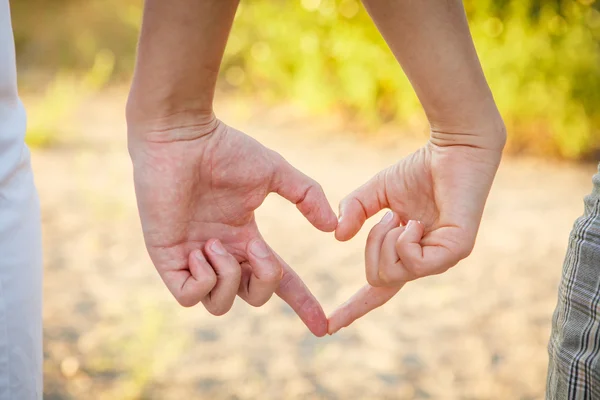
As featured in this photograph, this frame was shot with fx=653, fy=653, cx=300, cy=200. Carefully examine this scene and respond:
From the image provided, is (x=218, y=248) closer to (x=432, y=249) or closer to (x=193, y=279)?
(x=193, y=279)

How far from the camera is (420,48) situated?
3.42 ft

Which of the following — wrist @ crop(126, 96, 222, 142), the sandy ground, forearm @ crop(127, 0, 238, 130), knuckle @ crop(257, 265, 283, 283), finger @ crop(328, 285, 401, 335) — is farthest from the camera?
the sandy ground

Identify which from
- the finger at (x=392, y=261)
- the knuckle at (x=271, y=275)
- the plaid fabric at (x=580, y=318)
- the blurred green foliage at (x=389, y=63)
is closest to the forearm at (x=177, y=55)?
the knuckle at (x=271, y=275)

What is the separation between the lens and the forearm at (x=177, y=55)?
96 cm

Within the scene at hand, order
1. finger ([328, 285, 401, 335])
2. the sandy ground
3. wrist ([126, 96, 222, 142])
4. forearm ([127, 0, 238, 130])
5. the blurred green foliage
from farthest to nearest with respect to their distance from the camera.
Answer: the blurred green foliage, the sandy ground, finger ([328, 285, 401, 335]), wrist ([126, 96, 222, 142]), forearm ([127, 0, 238, 130])

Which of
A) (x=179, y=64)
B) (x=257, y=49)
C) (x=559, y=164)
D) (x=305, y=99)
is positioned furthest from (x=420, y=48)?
(x=257, y=49)

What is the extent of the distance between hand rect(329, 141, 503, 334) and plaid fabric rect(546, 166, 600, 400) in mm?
169

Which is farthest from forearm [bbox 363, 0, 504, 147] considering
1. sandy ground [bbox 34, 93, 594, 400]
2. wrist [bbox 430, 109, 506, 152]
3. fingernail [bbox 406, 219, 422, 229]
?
sandy ground [bbox 34, 93, 594, 400]

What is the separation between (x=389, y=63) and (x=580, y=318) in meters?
4.15

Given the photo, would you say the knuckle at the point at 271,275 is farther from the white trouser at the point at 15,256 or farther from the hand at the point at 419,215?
the white trouser at the point at 15,256

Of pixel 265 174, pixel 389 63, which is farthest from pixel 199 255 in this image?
pixel 389 63

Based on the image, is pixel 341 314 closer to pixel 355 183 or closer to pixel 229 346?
pixel 229 346

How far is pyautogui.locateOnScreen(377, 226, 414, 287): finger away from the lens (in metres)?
1.18

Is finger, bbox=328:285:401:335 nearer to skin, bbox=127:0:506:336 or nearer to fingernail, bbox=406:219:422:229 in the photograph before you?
skin, bbox=127:0:506:336
